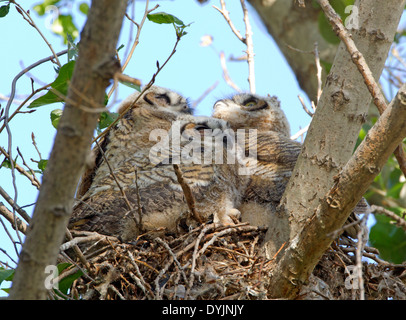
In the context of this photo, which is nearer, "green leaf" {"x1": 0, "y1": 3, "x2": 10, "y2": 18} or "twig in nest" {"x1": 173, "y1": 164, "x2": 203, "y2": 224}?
"twig in nest" {"x1": 173, "y1": 164, "x2": 203, "y2": 224}

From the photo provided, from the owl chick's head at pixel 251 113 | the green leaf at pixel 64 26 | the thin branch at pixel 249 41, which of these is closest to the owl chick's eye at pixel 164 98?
the owl chick's head at pixel 251 113

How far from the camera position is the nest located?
2.54 metres

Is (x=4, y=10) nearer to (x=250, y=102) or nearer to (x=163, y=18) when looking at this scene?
(x=163, y=18)

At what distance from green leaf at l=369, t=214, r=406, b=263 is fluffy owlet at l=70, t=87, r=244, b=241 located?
1.37 metres

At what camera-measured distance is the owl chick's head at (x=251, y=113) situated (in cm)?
480

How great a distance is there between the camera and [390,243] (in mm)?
4137

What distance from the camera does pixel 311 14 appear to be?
5.87 m

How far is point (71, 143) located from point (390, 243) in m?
3.38

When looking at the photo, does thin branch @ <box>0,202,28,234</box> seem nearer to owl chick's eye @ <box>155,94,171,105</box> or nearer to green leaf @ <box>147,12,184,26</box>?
green leaf @ <box>147,12,184,26</box>

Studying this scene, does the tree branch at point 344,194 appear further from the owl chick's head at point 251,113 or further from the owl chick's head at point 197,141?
the owl chick's head at point 251,113

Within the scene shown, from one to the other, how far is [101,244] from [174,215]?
45 cm

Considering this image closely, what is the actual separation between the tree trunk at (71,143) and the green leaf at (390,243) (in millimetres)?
3259

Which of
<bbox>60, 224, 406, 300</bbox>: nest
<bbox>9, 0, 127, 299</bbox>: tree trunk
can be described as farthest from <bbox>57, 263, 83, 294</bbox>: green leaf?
<bbox>9, 0, 127, 299</bbox>: tree trunk
